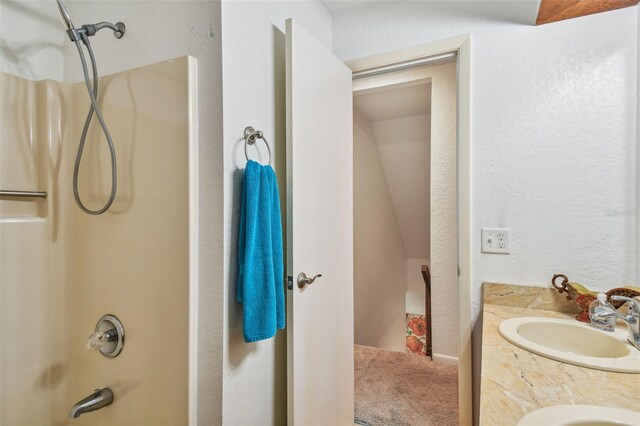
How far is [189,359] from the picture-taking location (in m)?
1.00

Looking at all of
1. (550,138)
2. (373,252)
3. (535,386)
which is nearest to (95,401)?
(535,386)

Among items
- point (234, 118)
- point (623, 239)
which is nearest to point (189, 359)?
point (234, 118)

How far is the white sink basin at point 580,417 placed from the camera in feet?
2.10

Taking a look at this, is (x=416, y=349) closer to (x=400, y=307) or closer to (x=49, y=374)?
(x=400, y=307)

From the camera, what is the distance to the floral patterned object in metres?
3.09

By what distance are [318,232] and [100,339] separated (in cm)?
91

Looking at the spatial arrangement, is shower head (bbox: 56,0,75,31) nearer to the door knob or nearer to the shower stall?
the shower stall

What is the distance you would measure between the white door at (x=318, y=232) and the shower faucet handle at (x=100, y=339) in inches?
24.8

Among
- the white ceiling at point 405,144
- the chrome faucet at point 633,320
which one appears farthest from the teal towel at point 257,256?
the white ceiling at point 405,144

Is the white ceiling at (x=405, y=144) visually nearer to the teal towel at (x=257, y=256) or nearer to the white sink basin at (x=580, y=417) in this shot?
the teal towel at (x=257, y=256)

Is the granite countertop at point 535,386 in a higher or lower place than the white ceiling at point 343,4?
lower

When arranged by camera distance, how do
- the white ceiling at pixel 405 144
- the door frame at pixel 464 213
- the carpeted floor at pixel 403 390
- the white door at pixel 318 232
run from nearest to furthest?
the white door at pixel 318 232 < the door frame at pixel 464 213 < the carpeted floor at pixel 403 390 < the white ceiling at pixel 405 144

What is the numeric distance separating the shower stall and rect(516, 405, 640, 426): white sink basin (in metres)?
0.93

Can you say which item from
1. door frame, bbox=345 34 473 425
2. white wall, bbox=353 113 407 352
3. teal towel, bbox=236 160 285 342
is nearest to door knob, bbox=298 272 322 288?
teal towel, bbox=236 160 285 342
